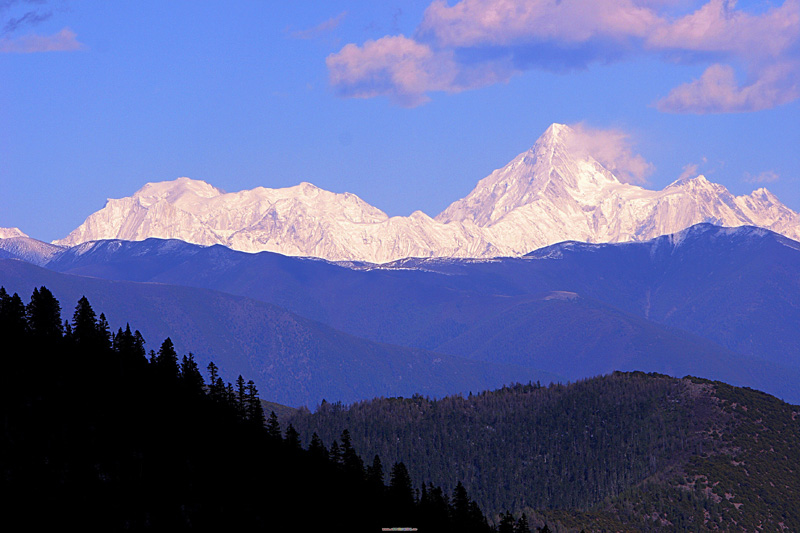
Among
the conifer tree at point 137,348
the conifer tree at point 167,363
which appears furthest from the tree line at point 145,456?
the conifer tree at point 137,348

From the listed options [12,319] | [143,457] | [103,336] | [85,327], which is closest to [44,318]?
[12,319]

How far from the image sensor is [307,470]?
178 metres

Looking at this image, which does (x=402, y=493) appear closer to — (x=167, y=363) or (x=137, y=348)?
(x=167, y=363)

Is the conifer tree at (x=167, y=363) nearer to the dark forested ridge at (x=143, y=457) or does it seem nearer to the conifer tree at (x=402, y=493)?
the dark forested ridge at (x=143, y=457)

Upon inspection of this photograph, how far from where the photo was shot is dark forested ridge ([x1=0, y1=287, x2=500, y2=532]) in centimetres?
14025

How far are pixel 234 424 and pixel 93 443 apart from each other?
117ft

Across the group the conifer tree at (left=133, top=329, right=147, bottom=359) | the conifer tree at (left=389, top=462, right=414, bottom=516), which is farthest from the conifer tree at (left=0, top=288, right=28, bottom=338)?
the conifer tree at (left=389, top=462, right=414, bottom=516)

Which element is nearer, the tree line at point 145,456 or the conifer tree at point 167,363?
the tree line at point 145,456

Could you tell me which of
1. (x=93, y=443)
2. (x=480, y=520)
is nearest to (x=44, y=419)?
(x=93, y=443)

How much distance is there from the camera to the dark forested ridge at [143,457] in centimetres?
14025

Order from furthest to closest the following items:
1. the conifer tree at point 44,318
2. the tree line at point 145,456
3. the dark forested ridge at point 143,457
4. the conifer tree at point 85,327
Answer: the conifer tree at point 85,327 → the conifer tree at point 44,318 → the tree line at point 145,456 → the dark forested ridge at point 143,457

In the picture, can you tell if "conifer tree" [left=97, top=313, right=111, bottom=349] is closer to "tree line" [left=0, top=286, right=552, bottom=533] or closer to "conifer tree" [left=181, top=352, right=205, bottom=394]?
"tree line" [left=0, top=286, right=552, bottom=533]

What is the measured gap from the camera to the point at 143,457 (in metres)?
155

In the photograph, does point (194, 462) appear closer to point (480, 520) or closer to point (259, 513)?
point (259, 513)
